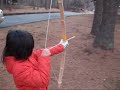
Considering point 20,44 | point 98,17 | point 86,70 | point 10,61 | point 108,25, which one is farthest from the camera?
point 98,17

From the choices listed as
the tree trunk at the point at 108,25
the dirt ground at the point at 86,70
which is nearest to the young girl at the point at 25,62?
the dirt ground at the point at 86,70

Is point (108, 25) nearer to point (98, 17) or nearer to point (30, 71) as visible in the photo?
point (98, 17)

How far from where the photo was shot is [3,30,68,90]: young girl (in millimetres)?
2764

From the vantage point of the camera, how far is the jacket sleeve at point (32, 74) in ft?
9.19

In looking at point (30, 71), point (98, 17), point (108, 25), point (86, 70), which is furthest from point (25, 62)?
point (98, 17)

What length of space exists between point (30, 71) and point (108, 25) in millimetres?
6710

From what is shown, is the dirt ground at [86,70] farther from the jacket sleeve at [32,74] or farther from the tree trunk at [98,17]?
the tree trunk at [98,17]

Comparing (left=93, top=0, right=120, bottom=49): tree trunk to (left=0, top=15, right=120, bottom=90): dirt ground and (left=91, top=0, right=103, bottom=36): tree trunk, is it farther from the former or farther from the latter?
(left=91, top=0, right=103, bottom=36): tree trunk

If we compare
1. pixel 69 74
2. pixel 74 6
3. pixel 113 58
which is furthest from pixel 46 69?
pixel 74 6

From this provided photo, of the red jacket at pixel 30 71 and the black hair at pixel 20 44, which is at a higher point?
the black hair at pixel 20 44

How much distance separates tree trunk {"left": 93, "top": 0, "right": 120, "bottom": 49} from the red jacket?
643 centimetres

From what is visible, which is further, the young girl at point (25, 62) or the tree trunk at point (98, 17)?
the tree trunk at point (98, 17)

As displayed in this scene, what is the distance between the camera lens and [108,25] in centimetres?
Result: 928

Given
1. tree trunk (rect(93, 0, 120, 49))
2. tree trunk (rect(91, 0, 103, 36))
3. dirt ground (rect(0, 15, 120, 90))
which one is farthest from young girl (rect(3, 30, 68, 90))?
tree trunk (rect(91, 0, 103, 36))
